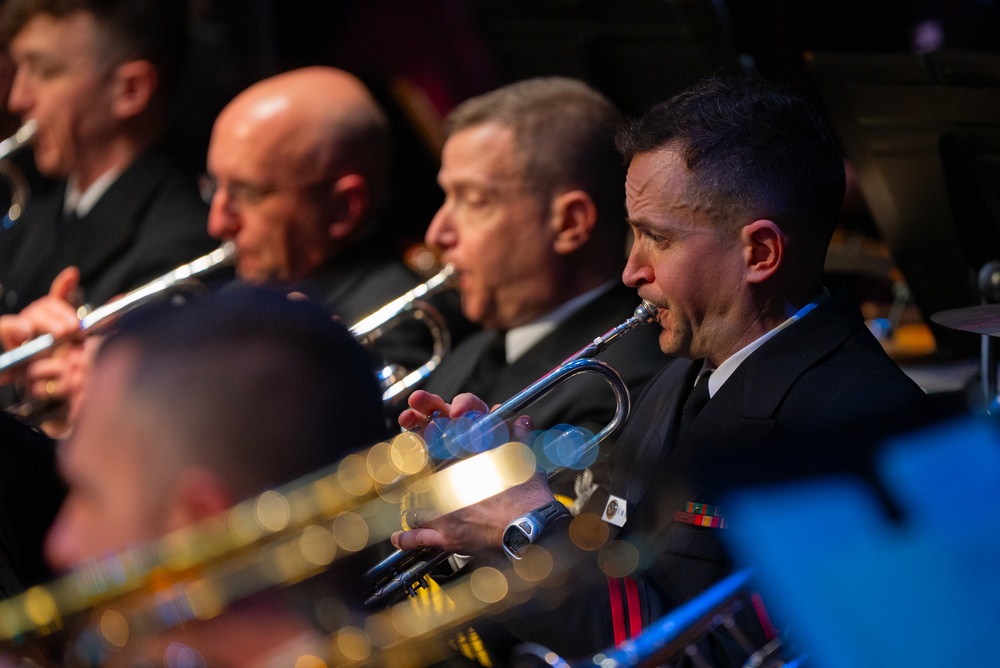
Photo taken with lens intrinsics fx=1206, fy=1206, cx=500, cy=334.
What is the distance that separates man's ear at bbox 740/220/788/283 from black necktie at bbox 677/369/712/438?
0.74 feet

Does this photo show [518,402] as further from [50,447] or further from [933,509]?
[933,509]

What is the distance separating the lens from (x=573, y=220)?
3197 millimetres

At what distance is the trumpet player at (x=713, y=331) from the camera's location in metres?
2.03

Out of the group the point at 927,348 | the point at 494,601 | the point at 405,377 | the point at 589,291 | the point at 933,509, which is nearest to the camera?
the point at 933,509

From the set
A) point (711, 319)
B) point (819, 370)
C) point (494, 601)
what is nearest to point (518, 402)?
point (711, 319)

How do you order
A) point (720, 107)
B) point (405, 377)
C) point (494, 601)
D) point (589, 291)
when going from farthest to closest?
point (405, 377)
point (589, 291)
point (720, 107)
point (494, 601)

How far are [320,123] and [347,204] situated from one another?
10.8 inches

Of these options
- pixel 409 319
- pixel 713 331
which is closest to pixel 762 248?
pixel 713 331

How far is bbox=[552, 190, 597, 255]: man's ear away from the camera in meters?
3.19

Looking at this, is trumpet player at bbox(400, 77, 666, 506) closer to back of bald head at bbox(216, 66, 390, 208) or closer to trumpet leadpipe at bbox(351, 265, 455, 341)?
trumpet leadpipe at bbox(351, 265, 455, 341)

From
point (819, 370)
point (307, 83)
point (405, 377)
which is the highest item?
point (307, 83)

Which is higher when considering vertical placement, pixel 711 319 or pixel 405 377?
pixel 711 319

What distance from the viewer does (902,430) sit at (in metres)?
1.21

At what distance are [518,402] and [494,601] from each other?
1105 millimetres
